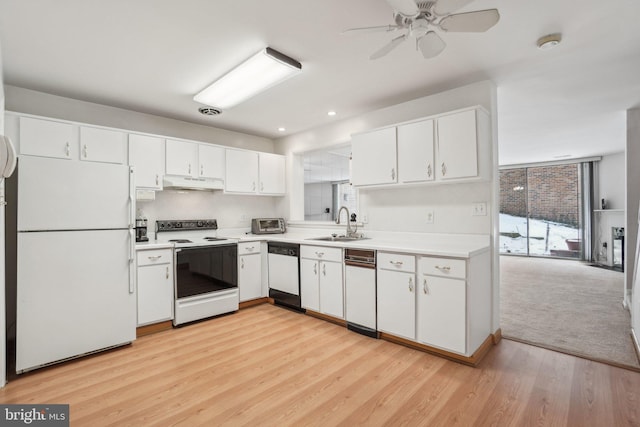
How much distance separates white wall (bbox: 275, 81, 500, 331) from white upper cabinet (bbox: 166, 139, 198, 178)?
178cm

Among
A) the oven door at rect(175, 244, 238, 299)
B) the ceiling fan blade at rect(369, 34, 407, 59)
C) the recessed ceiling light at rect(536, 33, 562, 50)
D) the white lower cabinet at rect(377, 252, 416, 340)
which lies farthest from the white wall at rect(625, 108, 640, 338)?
the oven door at rect(175, 244, 238, 299)

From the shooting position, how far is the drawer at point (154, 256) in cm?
307

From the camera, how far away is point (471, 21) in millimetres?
1606

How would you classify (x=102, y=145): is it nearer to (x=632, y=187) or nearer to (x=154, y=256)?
(x=154, y=256)

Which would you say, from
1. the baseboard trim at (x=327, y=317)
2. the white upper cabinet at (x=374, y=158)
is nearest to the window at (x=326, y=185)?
the white upper cabinet at (x=374, y=158)

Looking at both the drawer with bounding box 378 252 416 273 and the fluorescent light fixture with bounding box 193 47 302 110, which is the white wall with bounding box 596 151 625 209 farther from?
the fluorescent light fixture with bounding box 193 47 302 110

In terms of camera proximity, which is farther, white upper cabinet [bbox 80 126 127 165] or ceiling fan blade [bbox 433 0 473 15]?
white upper cabinet [bbox 80 126 127 165]

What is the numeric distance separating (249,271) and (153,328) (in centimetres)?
122

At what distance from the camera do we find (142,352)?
106 inches

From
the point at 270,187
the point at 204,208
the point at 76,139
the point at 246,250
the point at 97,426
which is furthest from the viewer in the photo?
the point at 270,187

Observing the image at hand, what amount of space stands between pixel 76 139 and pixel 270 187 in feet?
7.88

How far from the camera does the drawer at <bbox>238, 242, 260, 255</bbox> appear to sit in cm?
389

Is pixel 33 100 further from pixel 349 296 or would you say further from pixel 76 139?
pixel 349 296

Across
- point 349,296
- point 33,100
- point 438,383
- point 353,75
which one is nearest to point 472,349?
point 438,383
